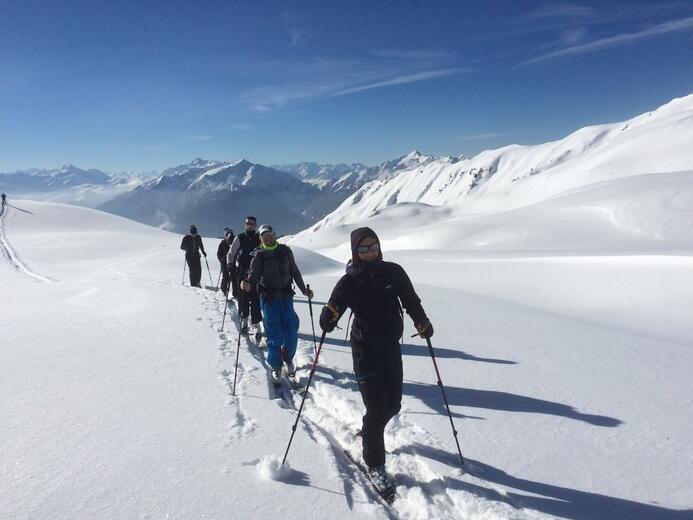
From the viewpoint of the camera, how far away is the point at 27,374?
634cm

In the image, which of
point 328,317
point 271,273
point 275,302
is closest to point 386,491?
point 328,317

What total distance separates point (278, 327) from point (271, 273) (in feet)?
2.91

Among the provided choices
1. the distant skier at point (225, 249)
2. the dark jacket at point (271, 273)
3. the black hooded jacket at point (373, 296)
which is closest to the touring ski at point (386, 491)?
the black hooded jacket at point (373, 296)

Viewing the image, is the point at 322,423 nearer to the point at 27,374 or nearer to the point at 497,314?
the point at 27,374

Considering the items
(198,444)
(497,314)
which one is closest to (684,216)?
(497,314)

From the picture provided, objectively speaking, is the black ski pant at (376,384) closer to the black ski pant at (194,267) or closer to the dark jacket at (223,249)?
the dark jacket at (223,249)

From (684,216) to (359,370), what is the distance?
3851 centimetres

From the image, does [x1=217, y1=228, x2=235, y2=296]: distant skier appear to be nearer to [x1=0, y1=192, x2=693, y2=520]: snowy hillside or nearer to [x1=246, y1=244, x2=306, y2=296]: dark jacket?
[x1=0, y1=192, x2=693, y2=520]: snowy hillside

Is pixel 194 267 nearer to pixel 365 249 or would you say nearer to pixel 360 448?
pixel 360 448

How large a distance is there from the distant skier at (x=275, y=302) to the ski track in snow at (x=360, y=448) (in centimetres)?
38

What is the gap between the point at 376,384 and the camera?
4555mm

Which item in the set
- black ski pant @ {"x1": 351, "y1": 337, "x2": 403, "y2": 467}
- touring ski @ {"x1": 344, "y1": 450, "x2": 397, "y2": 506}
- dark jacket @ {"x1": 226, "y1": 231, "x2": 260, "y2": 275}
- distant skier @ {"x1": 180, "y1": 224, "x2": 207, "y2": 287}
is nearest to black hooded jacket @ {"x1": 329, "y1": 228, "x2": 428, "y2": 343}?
black ski pant @ {"x1": 351, "y1": 337, "x2": 403, "y2": 467}

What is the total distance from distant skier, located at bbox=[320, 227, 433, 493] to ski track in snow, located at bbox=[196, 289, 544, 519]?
0.30m

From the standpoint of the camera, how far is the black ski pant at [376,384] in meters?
4.55
